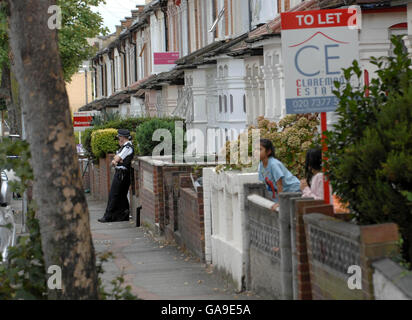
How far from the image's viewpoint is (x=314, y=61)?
362 inches

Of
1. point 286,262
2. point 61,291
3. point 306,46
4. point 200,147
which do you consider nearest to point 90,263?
point 61,291

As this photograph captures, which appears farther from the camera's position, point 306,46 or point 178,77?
point 178,77

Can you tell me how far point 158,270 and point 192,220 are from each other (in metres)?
1.17

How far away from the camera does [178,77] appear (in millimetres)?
33906

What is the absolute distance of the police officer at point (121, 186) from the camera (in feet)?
68.8

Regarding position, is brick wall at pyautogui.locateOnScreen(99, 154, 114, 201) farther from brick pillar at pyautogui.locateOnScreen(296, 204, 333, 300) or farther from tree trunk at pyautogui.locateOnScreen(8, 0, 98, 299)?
tree trunk at pyautogui.locateOnScreen(8, 0, 98, 299)

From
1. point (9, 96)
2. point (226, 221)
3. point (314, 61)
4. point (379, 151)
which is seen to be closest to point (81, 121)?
point (9, 96)

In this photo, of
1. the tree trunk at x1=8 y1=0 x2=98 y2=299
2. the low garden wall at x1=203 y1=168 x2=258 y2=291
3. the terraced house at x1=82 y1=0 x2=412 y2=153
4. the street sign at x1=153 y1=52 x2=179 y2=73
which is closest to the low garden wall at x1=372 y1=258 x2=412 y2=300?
the tree trunk at x1=8 y1=0 x2=98 y2=299

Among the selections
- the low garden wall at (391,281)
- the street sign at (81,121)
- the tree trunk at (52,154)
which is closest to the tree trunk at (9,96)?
the street sign at (81,121)

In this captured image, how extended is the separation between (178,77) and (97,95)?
140ft

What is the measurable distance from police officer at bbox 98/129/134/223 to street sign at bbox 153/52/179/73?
1706 centimetres

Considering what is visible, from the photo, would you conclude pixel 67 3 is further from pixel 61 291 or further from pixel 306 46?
pixel 61 291

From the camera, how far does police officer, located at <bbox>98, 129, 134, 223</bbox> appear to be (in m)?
21.0

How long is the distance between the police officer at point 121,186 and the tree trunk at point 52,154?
46.0ft
